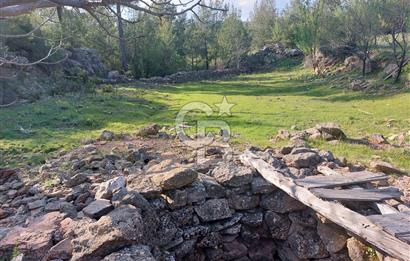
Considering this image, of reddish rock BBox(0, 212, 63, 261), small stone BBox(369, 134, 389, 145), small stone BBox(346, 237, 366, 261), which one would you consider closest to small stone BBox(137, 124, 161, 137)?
small stone BBox(369, 134, 389, 145)

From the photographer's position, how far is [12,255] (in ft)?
12.0

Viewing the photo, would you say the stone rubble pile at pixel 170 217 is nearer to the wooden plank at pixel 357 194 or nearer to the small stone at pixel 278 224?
the small stone at pixel 278 224

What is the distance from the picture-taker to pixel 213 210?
4969mm

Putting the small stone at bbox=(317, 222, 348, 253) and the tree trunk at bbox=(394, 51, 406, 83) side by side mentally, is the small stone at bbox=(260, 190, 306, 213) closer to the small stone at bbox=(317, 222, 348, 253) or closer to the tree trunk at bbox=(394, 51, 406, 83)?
the small stone at bbox=(317, 222, 348, 253)

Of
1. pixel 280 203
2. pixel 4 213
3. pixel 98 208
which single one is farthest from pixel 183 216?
pixel 4 213

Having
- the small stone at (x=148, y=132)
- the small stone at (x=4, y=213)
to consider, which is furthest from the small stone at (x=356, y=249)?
the small stone at (x=148, y=132)

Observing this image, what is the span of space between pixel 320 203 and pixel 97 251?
2.37m

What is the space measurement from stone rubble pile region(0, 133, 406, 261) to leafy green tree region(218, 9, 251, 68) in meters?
29.4

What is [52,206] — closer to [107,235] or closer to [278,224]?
[107,235]

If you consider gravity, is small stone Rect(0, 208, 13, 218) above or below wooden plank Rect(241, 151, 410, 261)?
below

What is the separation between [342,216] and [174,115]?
9071mm

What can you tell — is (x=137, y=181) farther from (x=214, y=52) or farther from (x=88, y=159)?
(x=214, y=52)

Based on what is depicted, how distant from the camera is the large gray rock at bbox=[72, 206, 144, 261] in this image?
355 cm

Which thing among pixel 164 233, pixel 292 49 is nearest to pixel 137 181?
pixel 164 233
